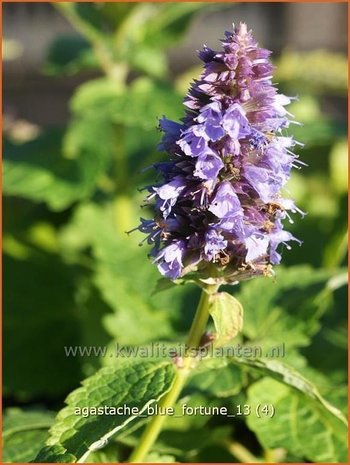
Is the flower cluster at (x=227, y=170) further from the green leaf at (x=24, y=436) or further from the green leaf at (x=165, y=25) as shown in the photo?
the green leaf at (x=165, y=25)

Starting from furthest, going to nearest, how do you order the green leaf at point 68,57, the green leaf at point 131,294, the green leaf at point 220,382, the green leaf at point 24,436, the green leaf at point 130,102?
1. the green leaf at point 68,57
2. the green leaf at point 130,102
3. the green leaf at point 131,294
4. the green leaf at point 220,382
5. the green leaf at point 24,436

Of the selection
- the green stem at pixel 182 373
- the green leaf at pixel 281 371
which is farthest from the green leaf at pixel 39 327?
the green leaf at pixel 281 371

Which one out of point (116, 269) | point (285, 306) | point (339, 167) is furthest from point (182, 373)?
point (339, 167)

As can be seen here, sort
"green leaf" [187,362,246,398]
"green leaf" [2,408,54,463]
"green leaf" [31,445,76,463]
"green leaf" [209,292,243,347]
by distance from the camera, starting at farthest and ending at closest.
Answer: "green leaf" [187,362,246,398], "green leaf" [2,408,54,463], "green leaf" [209,292,243,347], "green leaf" [31,445,76,463]

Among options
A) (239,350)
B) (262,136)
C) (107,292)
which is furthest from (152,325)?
Result: (262,136)

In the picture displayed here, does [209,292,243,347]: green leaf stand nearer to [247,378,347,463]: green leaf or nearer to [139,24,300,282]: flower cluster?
[139,24,300,282]: flower cluster


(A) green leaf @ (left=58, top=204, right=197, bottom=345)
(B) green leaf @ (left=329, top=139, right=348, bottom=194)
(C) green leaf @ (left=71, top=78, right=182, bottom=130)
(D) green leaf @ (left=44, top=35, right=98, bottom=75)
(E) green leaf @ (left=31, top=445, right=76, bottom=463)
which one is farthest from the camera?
(B) green leaf @ (left=329, top=139, right=348, bottom=194)

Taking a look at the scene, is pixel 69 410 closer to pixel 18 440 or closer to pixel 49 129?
pixel 18 440

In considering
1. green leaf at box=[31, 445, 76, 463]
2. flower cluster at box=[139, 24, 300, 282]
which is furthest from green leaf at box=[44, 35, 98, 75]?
green leaf at box=[31, 445, 76, 463]
